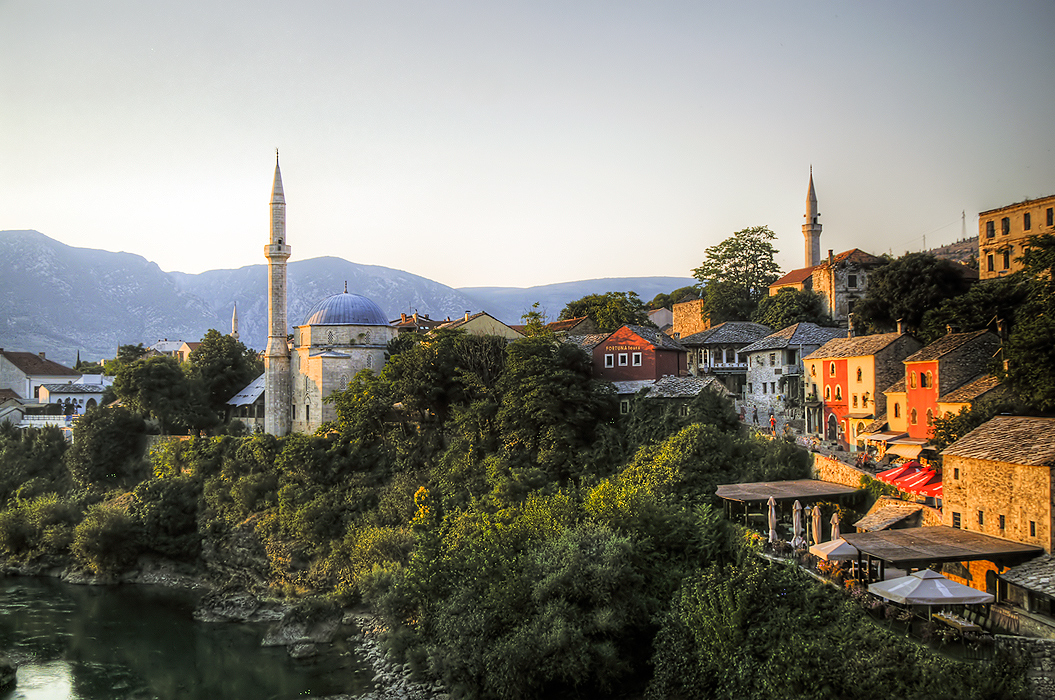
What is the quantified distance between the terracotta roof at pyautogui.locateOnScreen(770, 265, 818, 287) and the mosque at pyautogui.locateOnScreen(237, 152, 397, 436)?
26357 mm

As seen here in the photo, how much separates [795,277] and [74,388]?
5562 centimetres

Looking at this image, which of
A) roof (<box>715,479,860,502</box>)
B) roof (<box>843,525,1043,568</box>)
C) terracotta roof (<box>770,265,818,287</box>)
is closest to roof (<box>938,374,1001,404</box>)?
roof (<box>715,479,860,502</box>)

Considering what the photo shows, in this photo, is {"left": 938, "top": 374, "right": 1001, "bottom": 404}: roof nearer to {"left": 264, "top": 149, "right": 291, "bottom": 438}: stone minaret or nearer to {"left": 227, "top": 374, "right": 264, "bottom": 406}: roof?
{"left": 264, "top": 149, "right": 291, "bottom": 438}: stone minaret

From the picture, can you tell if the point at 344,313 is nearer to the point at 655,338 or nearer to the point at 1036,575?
the point at 655,338

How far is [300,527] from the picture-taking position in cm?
3331

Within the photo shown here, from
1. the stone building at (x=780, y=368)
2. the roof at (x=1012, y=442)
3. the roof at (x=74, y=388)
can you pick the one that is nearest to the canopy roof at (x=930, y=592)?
the roof at (x=1012, y=442)

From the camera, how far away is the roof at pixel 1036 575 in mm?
15359

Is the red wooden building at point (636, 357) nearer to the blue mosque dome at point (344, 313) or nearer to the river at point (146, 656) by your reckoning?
the blue mosque dome at point (344, 313)

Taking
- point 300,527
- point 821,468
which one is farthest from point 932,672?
point 300,527

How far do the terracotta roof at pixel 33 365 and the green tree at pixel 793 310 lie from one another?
5838cm

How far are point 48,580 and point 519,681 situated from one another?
1137 inches

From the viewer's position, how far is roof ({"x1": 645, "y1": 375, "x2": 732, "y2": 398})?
3216cm

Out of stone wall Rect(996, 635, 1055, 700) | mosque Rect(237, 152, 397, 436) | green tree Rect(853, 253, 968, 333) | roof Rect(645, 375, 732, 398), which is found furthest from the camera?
mosque Rect(237, 152, 397, 436)

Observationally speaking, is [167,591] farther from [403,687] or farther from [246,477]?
[403,687]
